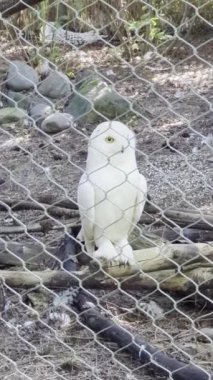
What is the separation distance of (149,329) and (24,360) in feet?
1.16

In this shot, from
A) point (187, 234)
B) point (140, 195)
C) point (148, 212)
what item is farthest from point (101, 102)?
point (140, 195)

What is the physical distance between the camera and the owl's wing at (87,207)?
7.16 feet

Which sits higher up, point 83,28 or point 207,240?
point 207,240

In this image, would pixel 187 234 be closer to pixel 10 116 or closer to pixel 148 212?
pixel 148 212

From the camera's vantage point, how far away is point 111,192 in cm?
220

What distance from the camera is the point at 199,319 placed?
2303 millimetres

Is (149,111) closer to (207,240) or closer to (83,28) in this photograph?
(83,28)

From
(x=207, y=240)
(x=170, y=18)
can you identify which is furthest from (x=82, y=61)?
(x=207, y=240)

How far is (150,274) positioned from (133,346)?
0.62 ft

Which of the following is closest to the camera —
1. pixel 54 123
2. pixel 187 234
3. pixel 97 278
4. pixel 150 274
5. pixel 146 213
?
pixel 97 278

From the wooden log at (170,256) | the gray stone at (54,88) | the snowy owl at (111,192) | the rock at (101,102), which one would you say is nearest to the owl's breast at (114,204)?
the snowy owl at (111,192)

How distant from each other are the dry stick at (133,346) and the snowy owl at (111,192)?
0.15 metres

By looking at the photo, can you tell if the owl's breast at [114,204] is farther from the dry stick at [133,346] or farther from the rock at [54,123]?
the rock at [54,123]

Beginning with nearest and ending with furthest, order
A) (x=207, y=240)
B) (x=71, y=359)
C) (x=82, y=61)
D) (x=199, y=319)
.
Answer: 1. (x=71, y=359)
2. (x=199, y=319)
3. (x=207, y=240)
4. (x=82, y=61)
